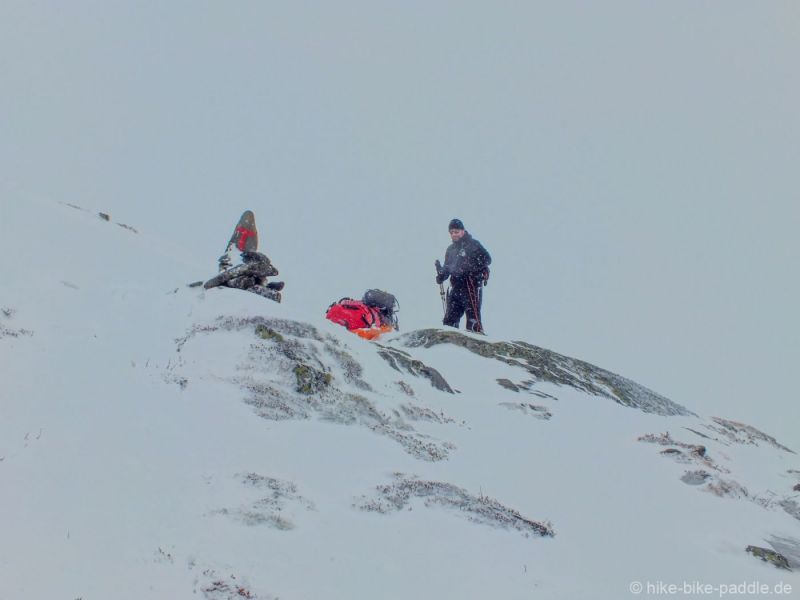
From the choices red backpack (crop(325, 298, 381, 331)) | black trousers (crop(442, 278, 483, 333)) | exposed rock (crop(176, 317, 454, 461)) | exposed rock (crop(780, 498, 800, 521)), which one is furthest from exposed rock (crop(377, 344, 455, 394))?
exposed rock (crop(780, 498, 800, 521))

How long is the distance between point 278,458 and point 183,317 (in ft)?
18.5

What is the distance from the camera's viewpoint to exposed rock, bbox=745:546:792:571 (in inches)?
299

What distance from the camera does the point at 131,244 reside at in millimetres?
17922

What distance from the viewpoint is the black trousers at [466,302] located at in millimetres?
21125

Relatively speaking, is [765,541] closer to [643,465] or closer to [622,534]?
[622,534]

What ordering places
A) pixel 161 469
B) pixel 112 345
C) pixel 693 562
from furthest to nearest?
pixel 112 345, pixel 693 562, pixel 161 469

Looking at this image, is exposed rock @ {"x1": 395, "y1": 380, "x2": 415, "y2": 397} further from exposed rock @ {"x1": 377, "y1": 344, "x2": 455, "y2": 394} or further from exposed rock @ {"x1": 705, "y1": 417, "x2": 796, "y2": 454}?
exposed rock @ {"x1": 705, "y1": 417, "x2": 796, "y2": 454}

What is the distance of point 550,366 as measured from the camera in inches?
727

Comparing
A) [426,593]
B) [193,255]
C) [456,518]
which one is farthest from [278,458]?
[193,255]

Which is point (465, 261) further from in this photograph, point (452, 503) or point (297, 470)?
point (297, 470)

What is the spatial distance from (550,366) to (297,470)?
12.0m

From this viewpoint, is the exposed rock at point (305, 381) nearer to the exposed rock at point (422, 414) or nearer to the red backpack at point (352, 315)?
the exposed rock at point (422, 414)

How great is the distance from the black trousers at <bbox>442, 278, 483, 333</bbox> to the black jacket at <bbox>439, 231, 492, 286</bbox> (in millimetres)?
174

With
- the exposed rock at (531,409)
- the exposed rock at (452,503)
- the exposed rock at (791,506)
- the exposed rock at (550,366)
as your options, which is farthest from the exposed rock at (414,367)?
the exposed rock at (791,506)
